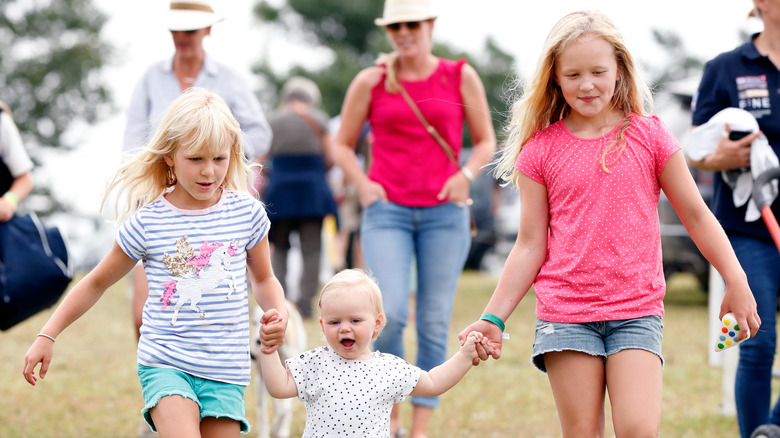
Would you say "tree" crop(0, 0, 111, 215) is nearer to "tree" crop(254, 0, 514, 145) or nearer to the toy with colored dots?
"tree" crop(254, 0, 514, 145)

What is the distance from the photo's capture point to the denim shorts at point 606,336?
10.0 ft

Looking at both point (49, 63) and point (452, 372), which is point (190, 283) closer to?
point (452, 372)

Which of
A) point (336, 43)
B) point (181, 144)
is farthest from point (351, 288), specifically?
point (336, 43)

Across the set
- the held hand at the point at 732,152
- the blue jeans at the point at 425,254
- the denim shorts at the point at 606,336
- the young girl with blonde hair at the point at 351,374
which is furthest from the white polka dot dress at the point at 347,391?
the held hand at the point at 732,152

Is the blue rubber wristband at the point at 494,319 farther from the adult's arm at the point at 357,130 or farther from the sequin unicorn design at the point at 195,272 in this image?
the adult's arm at the point at 357,130

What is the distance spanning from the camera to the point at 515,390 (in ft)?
22.0

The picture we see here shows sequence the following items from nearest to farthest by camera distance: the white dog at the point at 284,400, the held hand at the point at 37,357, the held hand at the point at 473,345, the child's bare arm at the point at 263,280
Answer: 1. the held hand at the point at 37,357
2. the held hand at the point at 473,345
3. the child's bare arm at the point at 263,280
4. the white dog at the point at 284,400

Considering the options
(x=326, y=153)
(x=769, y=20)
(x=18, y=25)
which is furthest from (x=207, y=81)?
(x=18, y=25)

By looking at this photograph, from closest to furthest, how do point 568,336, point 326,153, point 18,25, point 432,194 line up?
point 568,336, point 432,194, point 326,153, point 18,25

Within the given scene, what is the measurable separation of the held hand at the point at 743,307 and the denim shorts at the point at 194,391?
67.5 inches

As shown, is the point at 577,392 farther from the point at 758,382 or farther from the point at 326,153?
the point at 326,153

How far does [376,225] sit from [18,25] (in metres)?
31.5

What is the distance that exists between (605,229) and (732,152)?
131 cm

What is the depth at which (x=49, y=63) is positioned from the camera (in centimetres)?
3275
